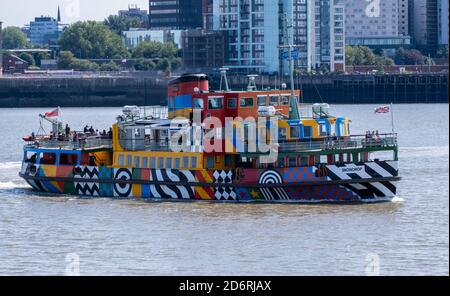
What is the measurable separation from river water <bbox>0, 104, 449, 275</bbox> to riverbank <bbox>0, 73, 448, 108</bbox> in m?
110

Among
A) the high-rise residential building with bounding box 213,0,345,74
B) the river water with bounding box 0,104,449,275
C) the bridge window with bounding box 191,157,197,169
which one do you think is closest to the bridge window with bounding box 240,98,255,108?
the bridge window with bounding box 191,157,197,169

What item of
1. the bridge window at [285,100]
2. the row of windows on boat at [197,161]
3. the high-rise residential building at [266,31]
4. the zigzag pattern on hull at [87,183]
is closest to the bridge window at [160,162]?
the row of windows on boat at [197,161]

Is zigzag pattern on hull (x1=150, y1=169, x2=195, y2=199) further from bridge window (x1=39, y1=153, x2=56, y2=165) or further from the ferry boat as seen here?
bridge window (x1=39, y1=153, x2=56, y2=165)

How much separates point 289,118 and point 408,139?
38132 mm

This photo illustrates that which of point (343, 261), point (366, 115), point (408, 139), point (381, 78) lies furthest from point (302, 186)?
point (381, 78)

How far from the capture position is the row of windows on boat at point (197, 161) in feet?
165

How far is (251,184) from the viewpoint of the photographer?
166ft

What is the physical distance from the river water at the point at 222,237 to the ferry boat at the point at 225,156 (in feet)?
3.17

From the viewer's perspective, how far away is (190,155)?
5203cm

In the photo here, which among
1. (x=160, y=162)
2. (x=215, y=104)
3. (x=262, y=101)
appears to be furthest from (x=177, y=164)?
(x=262, y=101)

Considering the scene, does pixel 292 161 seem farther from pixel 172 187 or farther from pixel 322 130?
pixel 172 187

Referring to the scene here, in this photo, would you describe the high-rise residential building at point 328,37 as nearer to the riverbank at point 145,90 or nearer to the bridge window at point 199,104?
the riverbank at point 145,90

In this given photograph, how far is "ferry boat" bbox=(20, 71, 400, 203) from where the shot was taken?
49906 millimetres

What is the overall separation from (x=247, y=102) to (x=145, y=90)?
386 feet
